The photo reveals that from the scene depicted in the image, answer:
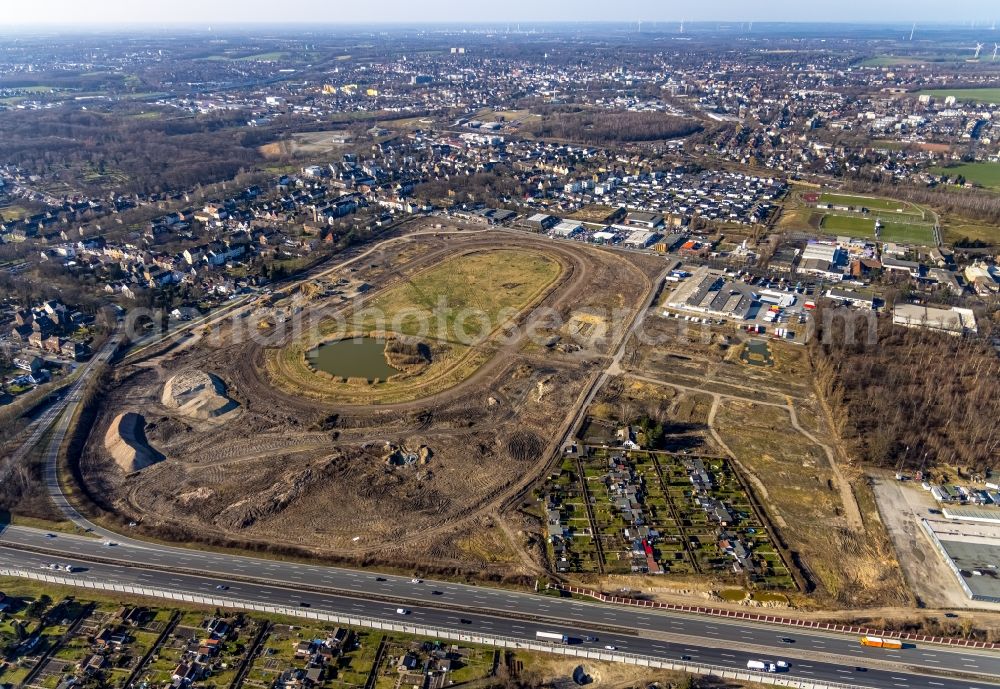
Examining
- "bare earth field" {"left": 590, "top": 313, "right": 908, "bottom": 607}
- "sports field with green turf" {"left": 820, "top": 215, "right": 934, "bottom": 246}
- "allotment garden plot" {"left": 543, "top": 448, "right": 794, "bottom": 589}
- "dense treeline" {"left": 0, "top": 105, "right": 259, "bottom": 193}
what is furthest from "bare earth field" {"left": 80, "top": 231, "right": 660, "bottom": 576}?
"dense treeline" {"left": 0, "top": 105, "right": 259, "bottom": 193}

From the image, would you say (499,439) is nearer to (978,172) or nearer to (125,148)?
(978,172)

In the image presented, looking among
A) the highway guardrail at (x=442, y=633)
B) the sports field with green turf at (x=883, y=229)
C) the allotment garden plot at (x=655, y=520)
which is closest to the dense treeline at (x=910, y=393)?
the allotment garden plot at (x=655, y=520)

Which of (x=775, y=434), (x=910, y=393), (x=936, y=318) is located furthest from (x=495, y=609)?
(x=936, y=318)

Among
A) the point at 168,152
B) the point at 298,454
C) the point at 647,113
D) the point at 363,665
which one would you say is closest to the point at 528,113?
the point at 647,113

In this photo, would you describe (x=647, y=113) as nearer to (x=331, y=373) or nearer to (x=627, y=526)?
(x=331, y=373)

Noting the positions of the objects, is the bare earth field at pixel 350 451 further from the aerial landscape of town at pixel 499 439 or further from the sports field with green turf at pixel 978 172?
the sports field with green turf at pixel 978 172

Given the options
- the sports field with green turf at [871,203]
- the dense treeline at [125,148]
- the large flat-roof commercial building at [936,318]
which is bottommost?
the large flat-roof commercial building at [936,318]
